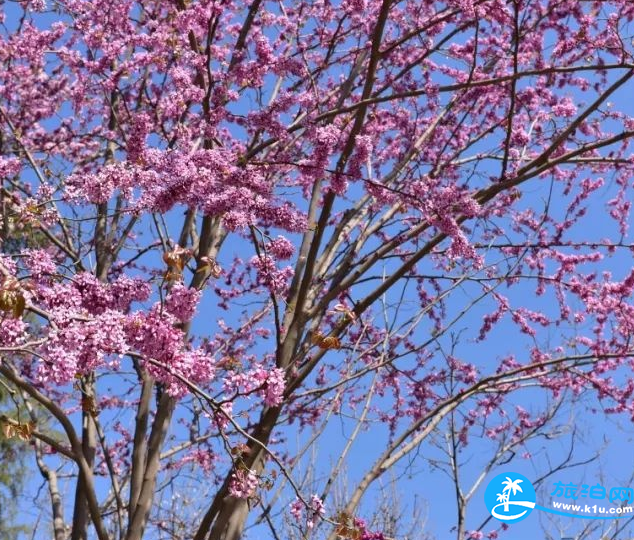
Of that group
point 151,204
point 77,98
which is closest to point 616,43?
point 151,204

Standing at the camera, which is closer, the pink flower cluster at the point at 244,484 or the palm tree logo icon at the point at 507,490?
the pink flower cluster at the point at 244,484

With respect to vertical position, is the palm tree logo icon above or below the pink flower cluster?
above

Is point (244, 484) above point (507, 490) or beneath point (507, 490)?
beneath

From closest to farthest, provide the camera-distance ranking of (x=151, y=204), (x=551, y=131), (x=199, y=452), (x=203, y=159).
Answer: (x=151, y=204), (x=203, y=159), (x=551, y=131), (x=199, y=452)

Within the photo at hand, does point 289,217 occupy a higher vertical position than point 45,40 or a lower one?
lower

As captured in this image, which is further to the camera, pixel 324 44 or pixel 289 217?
pixel 324 44

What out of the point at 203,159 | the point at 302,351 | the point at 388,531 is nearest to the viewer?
the point at 203,159

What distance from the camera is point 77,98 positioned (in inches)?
278

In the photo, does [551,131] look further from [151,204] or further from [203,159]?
[151,204]

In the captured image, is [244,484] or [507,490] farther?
[507,490]

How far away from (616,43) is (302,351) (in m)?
3.01

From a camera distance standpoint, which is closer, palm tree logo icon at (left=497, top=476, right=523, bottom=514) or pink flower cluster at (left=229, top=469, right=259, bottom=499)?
pink flower cluster at (left=229, top=469, right=259, bottom=499)

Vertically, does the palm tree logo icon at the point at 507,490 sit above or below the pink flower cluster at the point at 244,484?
above

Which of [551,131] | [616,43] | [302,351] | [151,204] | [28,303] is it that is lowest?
[28,303]
